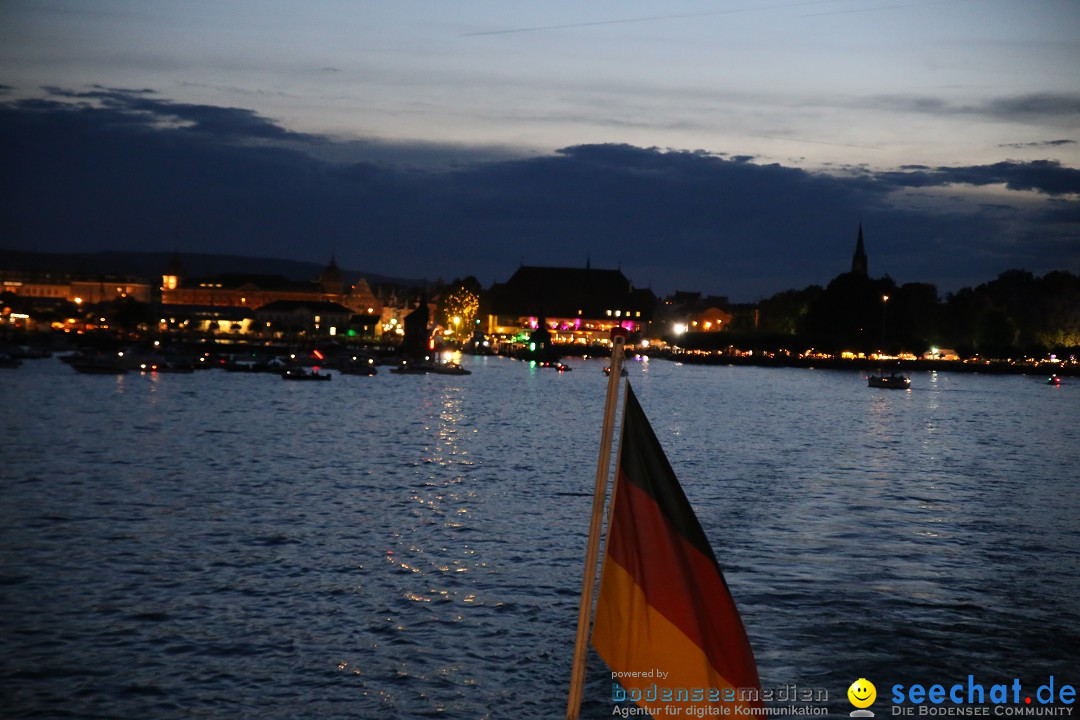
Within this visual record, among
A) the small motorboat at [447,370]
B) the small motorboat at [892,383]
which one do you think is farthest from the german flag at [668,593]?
the small motorboat at [892,383]

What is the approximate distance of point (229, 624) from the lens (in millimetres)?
15031

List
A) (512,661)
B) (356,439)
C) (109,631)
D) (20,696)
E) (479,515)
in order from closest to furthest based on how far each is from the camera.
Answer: (20,696)
(512,661)
(109,631)
(479,515)
(356,439)

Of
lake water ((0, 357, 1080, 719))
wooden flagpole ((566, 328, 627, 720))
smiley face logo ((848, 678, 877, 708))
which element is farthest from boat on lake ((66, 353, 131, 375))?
wooden flagpole ((566, 328, 627, 720))

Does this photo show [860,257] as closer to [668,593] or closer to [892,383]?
[892,383]

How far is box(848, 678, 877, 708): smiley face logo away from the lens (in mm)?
12227

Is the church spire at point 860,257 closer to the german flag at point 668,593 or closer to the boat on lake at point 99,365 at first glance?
the boat on lake at point 99,365

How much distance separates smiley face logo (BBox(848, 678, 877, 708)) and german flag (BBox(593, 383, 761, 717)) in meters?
7.03

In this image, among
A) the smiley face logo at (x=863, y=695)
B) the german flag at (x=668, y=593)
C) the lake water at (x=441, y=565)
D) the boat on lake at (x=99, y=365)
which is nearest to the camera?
the german flag at (x=668, y=593)

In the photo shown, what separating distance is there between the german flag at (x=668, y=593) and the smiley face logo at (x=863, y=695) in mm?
7025

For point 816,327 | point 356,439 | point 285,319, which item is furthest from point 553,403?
point 285,319

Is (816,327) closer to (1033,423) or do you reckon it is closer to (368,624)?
(1033,423)

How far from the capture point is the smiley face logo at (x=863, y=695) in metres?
12.2

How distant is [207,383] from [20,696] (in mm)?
73269

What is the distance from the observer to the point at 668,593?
19.0ft
